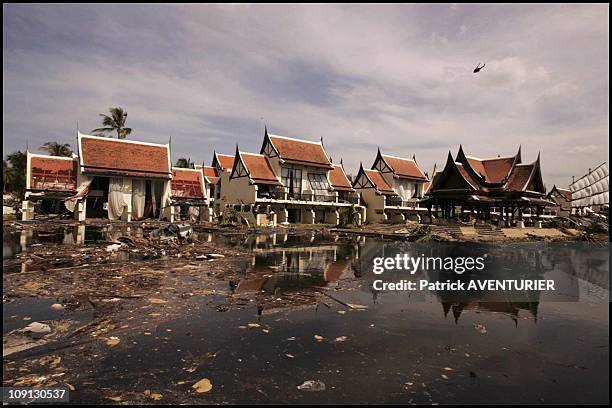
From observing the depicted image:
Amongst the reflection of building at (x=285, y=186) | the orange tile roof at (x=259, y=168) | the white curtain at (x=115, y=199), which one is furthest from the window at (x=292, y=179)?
the white curtain at (x=115, y=199)

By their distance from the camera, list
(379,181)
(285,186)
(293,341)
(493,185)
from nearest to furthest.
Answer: (293,341)
(493,185)
(285,186)
(379,181)

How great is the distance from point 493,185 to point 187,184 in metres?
28.3

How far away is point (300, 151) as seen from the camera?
37.8 m

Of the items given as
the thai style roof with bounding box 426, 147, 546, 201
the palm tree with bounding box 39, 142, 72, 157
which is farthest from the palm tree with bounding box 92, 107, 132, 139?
the thai style roof with bounding box 426, 147, 546, 201

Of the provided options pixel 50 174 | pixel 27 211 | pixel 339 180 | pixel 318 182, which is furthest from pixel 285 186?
pixel 27 211

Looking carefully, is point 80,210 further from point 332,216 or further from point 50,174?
point 332,216

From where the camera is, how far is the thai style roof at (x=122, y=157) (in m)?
32.0

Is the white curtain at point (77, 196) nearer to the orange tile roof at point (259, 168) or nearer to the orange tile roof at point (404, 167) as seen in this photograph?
the orange tile roof at point (259, 168)

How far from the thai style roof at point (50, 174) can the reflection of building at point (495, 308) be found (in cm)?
3386

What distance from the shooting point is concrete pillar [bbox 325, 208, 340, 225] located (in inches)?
1505

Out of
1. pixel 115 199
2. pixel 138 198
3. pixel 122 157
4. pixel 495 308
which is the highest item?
pixel 122 157

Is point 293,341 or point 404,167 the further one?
point 404,167

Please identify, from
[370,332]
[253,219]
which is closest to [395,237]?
[253,219]

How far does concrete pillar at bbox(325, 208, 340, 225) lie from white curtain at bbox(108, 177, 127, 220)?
19406mm
